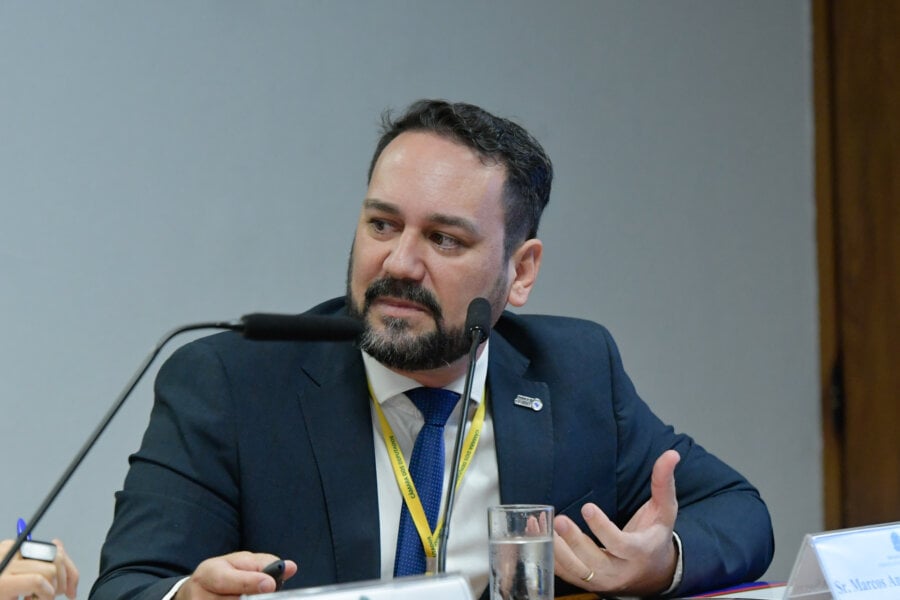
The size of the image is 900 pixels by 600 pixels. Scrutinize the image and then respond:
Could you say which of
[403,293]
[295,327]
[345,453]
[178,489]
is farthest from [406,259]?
[295,327]

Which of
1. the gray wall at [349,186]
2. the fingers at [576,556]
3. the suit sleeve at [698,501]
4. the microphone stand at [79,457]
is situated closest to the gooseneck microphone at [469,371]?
the fingers at [576,556]

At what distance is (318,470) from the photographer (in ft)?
6.79

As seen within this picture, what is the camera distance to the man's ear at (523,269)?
2406mm

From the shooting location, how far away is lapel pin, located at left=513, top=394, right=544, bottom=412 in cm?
229

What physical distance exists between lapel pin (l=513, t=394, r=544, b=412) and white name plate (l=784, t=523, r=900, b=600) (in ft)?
2.59

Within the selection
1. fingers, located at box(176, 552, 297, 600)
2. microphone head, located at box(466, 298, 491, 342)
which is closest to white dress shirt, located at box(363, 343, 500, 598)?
microphone head, located at box(466, 298, 491, 342)

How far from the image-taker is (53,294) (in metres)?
2.69

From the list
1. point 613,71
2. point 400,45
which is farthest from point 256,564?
point 613,71

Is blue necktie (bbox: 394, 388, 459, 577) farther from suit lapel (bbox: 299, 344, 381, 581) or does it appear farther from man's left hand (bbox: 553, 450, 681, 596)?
man's left hand (bbox: 553, 450, 681, 596)

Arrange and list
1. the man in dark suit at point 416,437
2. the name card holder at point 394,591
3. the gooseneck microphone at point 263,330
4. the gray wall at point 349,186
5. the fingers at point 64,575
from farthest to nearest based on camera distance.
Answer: the gray wall at point 349,186 < the man in dark suit at point 416,437 < the fingers at point 64,575 < the gooseneck microphone at point 263,330 < the name card holder at point 394,591

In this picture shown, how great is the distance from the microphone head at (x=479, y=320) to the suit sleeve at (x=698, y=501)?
563mm

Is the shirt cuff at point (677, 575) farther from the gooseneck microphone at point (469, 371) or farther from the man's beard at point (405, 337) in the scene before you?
the man's beard at point (405, 337)

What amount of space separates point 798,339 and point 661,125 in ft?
3.11

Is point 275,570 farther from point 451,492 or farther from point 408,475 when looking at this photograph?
point 408,475
